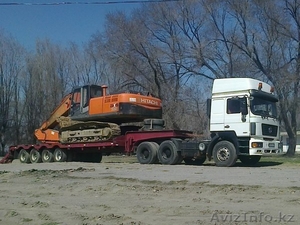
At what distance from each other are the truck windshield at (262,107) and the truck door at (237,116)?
33cm

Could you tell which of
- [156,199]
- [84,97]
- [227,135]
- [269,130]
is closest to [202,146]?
[227,135]

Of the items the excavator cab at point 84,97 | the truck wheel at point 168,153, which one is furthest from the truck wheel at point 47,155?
the truck wheel at point 168,153

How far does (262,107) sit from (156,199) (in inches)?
389

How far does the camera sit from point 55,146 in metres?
25.5

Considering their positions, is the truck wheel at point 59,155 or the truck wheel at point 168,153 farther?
the truck wheel at point 59,155

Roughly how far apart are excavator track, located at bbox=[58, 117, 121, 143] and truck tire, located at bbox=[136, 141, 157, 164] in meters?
1.80

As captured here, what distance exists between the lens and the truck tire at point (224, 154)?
18609 millimetres

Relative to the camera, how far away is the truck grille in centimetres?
1886

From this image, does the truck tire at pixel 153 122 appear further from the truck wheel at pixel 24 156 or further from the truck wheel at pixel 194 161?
the truck wheel at pixel 24 156

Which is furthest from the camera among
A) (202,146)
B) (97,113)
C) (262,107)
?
(97,113)

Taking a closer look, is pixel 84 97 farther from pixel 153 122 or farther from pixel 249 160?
pixel 249 160

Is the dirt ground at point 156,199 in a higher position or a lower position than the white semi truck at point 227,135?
lower

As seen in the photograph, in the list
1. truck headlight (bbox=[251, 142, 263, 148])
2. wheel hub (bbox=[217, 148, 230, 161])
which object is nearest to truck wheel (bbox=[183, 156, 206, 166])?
wheel hub (bbox=[217, 148, 230, 161])

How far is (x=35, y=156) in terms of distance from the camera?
86.7ft
